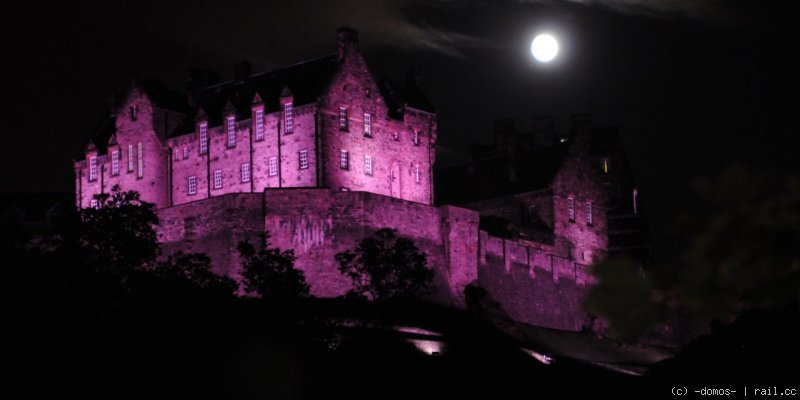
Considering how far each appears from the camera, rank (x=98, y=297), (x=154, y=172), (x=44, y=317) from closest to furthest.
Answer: (x=44, y=317), (x=98, y=297), (x=154, y=172)

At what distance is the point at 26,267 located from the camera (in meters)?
37.5

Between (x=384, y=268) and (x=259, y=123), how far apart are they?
37.7 feet

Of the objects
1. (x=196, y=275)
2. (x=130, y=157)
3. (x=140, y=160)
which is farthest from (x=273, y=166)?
(x=196, y=275)

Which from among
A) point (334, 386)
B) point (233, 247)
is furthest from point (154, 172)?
point (334, 386)

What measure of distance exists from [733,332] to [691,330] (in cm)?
1700

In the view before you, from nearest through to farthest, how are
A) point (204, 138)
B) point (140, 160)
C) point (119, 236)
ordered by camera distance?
point (119, 236), point (204, 138), point (140, 160)

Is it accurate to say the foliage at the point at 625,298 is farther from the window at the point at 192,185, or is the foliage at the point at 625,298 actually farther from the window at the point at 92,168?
the window at the point at 92,168

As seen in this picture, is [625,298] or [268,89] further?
[268,89]

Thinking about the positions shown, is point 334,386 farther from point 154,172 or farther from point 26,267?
point 154,172

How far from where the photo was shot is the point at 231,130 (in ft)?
207

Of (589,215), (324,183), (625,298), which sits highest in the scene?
(324,183)


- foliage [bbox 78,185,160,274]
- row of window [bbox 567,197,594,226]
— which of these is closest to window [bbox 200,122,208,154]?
foliage [bbox 78,185,160,274]

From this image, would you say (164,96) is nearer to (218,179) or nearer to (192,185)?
(192,185)

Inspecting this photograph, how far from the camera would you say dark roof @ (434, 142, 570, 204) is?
249 ft
